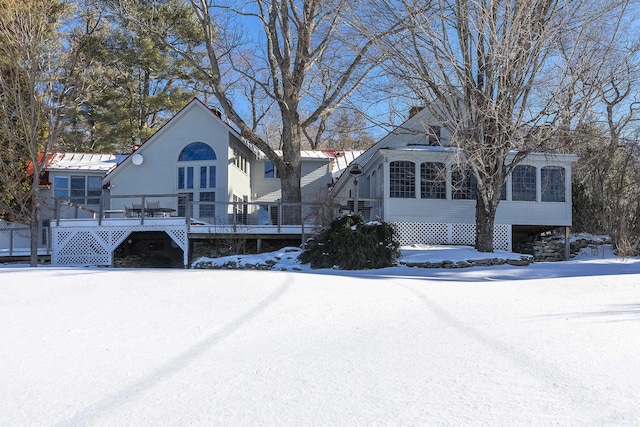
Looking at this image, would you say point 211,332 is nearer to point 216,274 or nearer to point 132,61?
point 216,274

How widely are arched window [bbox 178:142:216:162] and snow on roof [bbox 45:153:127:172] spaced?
418 centimetres

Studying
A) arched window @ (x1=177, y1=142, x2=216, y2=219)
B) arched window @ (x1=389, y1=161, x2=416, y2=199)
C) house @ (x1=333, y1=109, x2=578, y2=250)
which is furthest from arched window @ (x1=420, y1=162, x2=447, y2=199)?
arched window @ (x1=177, y1=142, x2=216, y2=219)

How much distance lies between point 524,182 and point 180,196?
35.9 feet

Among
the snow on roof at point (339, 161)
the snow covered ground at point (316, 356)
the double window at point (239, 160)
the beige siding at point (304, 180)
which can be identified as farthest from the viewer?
the snow on roof at point (339, 161)

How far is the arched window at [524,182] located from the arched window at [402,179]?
3379 mm

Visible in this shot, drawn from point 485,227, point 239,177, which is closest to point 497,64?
point 485,227

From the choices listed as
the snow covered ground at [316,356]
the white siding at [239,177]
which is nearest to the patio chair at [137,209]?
the white siding at [239,177]

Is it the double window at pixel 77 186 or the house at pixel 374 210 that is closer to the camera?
the house at pixel 374 210

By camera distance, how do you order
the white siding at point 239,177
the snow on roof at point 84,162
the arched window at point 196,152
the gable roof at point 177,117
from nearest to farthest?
the gable roof at point 177,117 → the white siding at point 239,177 → the arched window at point 196,152 → the snow on roof at point 84,162

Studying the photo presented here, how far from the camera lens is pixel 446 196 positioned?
62.9 feet

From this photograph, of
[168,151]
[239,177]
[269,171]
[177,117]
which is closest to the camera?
[177,117]

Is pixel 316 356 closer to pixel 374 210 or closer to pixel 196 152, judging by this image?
pixel 374 210

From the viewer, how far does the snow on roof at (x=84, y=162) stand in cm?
2547

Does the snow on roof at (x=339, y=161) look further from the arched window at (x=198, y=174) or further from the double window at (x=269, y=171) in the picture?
the arched window at (x=198, y=174)
